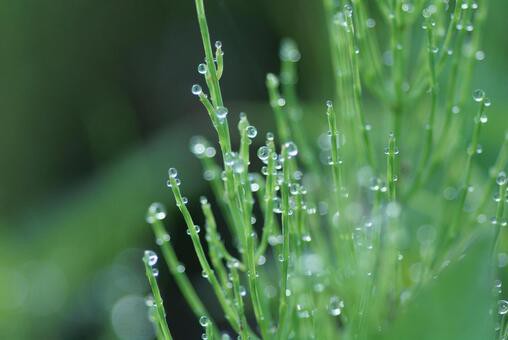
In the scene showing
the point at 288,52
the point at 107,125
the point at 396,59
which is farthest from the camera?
the point at 107,125

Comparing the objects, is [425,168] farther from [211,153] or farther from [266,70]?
[266,70]

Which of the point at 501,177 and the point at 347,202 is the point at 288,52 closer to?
the point at 347,202

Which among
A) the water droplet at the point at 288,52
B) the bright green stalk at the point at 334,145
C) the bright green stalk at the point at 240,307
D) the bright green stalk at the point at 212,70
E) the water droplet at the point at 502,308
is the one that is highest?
the water droplet at the point at 288,52

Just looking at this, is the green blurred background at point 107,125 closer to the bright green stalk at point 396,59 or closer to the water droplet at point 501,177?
the bright green stalk at point 396,59

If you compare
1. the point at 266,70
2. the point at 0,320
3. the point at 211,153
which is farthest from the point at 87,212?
the point at 211,153

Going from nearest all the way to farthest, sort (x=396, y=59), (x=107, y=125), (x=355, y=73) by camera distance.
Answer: (x=355, y=73) → (x=396, y=59) → (x=107, y=125)

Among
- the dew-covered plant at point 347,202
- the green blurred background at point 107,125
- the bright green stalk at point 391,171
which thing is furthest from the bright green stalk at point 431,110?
the green blurred background at point 107,125

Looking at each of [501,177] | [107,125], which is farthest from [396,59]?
[107,125]

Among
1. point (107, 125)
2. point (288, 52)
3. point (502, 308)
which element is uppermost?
point (107, 125)

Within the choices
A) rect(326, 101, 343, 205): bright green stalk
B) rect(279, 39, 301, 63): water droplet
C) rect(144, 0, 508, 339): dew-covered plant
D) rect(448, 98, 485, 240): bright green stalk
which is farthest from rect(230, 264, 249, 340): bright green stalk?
rect(279, 39, 301, 63): water droplet
